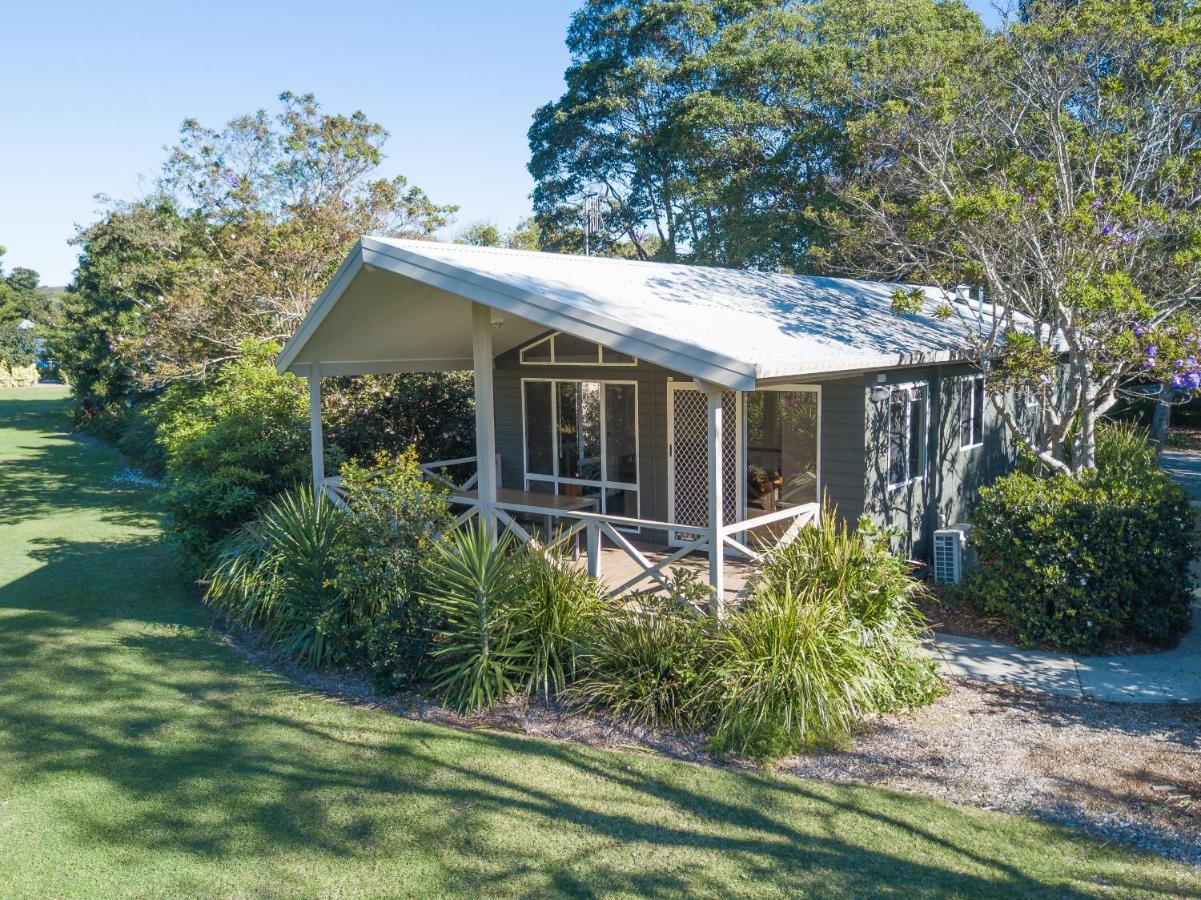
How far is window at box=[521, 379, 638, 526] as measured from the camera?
468 inches

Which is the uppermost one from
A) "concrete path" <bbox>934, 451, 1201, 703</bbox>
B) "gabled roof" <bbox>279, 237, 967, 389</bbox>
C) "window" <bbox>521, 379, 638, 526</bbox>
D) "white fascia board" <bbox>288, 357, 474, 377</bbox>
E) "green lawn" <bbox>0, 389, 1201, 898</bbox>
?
"gabled roof" <bbox>279, 237, 967, 389</bbox>

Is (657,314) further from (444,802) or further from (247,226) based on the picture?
(247,226)

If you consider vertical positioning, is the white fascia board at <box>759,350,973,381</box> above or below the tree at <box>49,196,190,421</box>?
below

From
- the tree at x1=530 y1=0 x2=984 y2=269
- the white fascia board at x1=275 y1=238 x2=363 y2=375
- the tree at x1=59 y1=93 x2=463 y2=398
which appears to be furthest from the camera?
the tree at x1=530 y1=0 x2=984 y2=269

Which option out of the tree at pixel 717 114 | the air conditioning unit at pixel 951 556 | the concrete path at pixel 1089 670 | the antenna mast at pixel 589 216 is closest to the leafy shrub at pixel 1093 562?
the concrete path at pixel 1089 670

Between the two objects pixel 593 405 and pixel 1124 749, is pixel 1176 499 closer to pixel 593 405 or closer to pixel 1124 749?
pixel 1124 749

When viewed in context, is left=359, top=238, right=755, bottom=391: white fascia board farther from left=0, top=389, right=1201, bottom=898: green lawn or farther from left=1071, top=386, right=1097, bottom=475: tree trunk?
left=1071, top=386, right=1097, bottom=475: tree trunk

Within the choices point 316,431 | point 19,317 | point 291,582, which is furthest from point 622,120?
point 19,317

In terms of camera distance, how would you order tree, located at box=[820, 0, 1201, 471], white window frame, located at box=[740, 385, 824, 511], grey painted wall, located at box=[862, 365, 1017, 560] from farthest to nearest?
white window frame, located at box=[740, 385, 824, 511] → grey painted wall, located at box=[862, 365, 1017, 560] → tree, located at box=[820, 0, 1201, 471]

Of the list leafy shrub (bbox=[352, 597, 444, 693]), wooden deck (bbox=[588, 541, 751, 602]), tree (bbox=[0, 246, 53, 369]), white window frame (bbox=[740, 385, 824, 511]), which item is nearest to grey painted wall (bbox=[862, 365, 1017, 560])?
white window frame (bbox=[740, 385, 824, 511])

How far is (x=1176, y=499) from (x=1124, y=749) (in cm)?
345

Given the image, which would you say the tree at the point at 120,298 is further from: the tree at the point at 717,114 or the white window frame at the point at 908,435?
the white window frame at the point at 908,435

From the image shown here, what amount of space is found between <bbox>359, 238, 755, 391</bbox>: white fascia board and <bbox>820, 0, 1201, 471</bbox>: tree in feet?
13.5

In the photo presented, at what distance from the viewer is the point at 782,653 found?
258 inches
